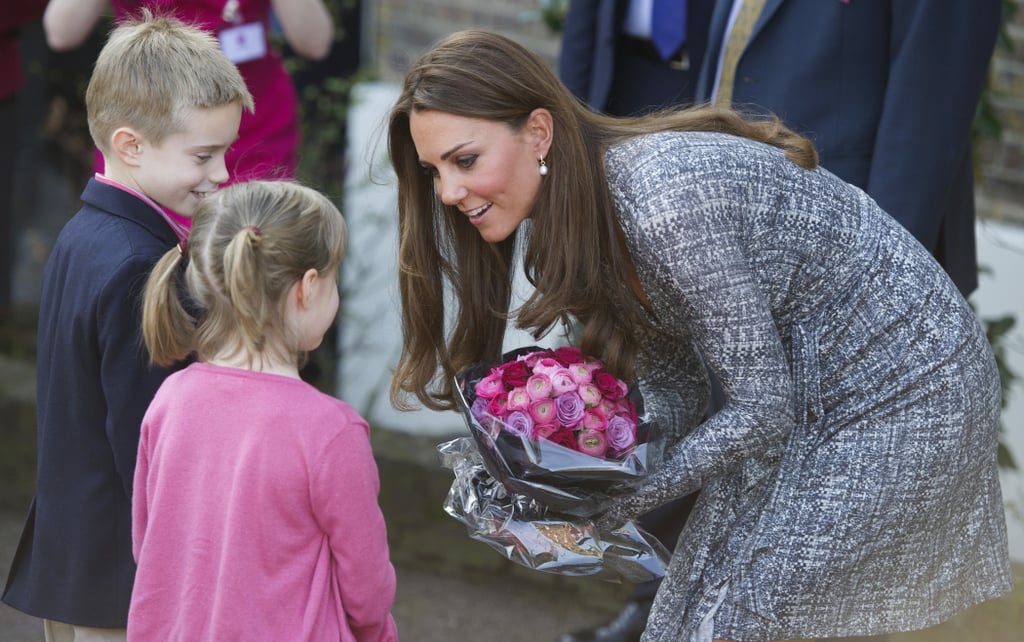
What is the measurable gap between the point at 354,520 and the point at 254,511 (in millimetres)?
156

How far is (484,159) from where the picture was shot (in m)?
2.35

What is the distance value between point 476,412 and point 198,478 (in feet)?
1.65

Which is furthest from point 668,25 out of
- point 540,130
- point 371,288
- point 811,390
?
point 371,288

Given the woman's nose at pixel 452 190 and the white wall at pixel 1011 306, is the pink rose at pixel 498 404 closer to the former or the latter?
the woman's nose at pixel 452 190

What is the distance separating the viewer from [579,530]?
95.7 inches

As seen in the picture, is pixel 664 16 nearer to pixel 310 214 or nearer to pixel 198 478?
pixel 310 214

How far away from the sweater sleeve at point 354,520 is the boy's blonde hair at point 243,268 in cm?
Result: 20

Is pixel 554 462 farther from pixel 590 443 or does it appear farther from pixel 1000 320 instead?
pixel 1000 320

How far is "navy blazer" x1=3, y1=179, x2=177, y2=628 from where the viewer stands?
2342 mm

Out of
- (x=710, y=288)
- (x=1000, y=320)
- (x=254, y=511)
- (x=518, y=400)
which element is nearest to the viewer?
(x=254, y=511)

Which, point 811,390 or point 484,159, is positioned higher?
point 484,159

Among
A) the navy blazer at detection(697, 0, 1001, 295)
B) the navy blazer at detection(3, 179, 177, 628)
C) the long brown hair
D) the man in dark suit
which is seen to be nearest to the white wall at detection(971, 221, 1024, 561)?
the navy blazer at detection(697, 0, 1001, 295)

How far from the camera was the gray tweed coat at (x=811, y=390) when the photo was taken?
2244 millimetres

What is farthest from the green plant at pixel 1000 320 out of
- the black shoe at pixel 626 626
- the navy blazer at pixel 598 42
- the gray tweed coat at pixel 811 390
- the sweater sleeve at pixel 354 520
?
the sweater sleeve at pixel 354 520
